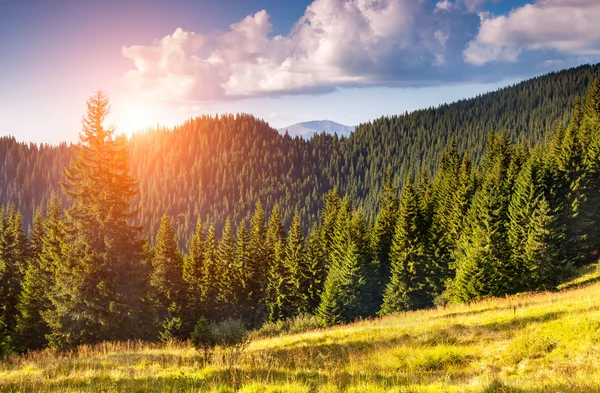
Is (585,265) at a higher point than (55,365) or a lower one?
lower

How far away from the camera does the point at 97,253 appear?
86.3ft

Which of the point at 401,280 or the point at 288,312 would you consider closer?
the point at 401,280

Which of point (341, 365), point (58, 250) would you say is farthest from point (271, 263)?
point (341, 365)

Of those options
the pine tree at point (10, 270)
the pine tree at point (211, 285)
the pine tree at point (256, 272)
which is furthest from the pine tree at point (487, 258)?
the pine tree at point (10, 270)

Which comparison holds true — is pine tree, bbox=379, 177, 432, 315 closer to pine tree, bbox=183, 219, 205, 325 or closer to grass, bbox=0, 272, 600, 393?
pine tree, bbox=183, 219, 205, 325

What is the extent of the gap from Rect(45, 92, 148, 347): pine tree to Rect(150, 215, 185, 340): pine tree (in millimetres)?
23302

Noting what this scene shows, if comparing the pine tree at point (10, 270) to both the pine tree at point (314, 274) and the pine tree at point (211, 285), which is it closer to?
the pine tree at point (211, 285)

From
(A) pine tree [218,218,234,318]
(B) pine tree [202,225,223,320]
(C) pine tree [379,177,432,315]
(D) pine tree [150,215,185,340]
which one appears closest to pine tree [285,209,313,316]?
(A) pine tree [218,218,234,318]

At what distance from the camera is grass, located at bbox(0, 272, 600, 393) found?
27.4 ft

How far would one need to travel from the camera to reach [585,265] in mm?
45344

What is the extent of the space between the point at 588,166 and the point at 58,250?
6443 cm

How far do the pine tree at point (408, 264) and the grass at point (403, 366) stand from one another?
37.3 m

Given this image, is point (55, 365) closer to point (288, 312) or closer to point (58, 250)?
point (58, 250)

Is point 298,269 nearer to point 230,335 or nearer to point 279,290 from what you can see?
point 279,290
